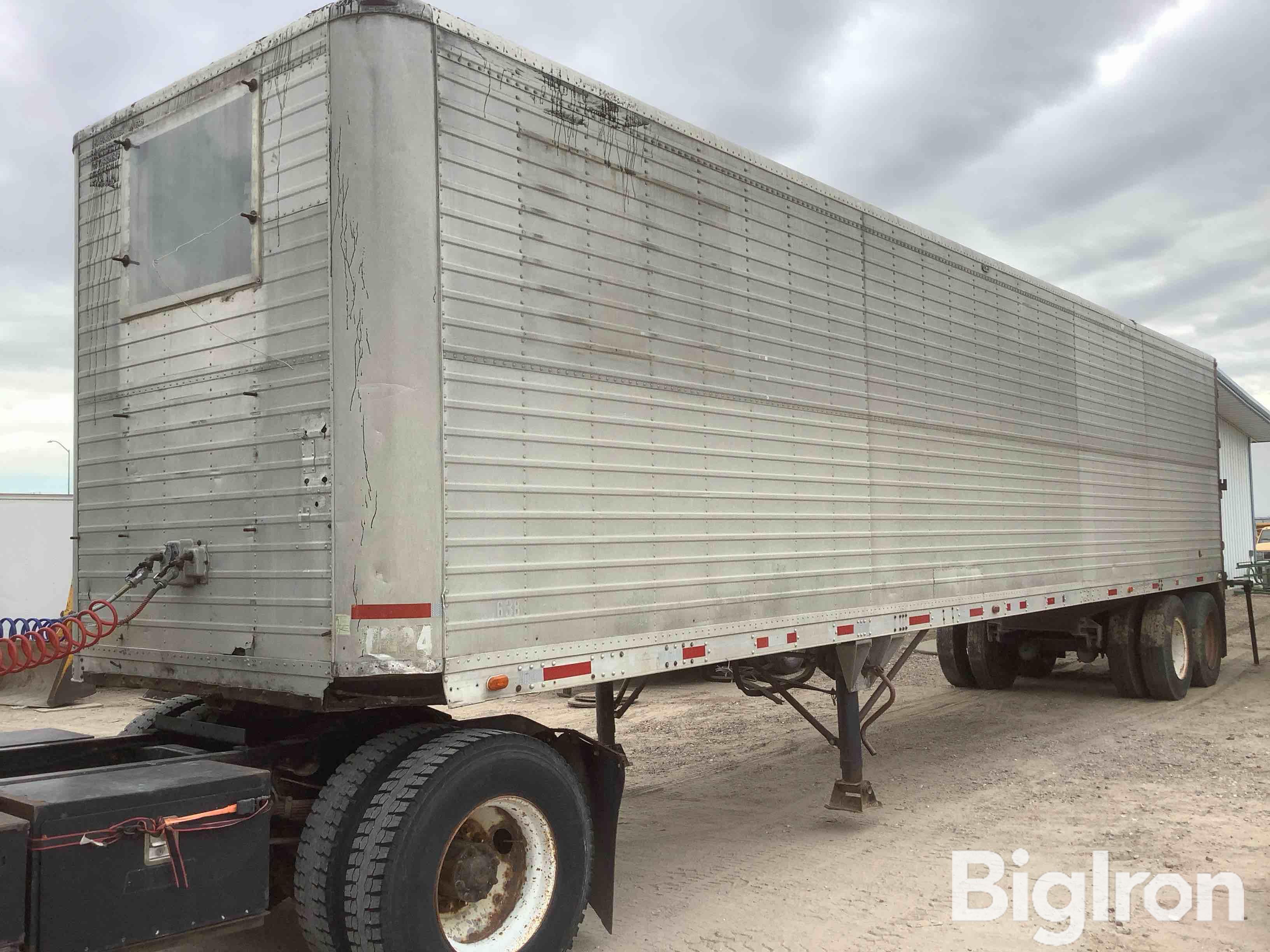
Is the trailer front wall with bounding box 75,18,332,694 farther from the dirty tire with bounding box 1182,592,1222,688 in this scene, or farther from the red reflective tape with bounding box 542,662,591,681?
the dirty tire with bounding box 1182,592,1222,688

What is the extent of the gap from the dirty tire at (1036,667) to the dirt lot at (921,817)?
1.98ft

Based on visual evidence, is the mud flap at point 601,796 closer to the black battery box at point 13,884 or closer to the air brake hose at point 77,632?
the air brake hose at point 77,632

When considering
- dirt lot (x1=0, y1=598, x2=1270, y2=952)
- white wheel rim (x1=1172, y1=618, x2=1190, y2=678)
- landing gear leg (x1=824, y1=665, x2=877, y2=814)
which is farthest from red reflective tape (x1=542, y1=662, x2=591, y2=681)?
white wheel rim (x1=1172, y1=618, x2=1190, y2=678)

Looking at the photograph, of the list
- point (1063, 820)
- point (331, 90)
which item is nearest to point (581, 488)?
point (331, 90)

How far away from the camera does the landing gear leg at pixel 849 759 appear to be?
674cm

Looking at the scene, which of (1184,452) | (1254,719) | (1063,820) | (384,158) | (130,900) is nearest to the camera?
(130,900)

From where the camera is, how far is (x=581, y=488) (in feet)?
15.3

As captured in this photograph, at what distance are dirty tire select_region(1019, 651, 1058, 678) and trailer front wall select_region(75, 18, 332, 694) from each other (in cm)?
1035

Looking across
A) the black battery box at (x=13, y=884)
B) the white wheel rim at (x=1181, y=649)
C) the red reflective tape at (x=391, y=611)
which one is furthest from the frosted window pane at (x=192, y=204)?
the white wheel rim at (x=1181, y=649)

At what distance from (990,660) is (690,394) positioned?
8.44 m

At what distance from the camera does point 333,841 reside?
3.86 meters

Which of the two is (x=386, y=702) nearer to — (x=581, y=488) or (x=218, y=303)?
(x=581, y=488)

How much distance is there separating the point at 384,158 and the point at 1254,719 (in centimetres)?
990

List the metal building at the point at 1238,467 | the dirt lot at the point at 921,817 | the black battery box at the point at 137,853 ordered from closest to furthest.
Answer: the black battery box at the point at 137,853, the dirt lot at the point at 921,817, the metal building at the point at 1238,467
